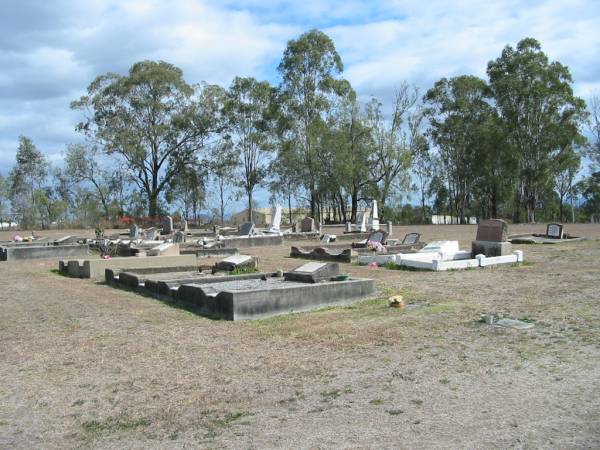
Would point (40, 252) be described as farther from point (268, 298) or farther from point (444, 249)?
point (268, 298)

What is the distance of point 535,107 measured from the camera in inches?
1612

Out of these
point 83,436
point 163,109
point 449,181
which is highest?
point 163,109

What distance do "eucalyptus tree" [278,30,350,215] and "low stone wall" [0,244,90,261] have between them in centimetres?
2474

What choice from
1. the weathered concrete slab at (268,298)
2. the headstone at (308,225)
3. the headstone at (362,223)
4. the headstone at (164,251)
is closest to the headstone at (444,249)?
the weathered concrete slab at (268,298)

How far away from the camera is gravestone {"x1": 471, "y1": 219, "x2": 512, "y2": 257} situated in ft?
46.6

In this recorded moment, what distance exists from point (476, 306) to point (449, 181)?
145ft

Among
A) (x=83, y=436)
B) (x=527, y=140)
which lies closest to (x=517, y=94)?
(x=527, y=140)

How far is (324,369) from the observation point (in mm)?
5258

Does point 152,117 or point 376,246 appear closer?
point 376,246

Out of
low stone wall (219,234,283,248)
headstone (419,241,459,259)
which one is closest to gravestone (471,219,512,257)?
headstone (419,241,459,259)

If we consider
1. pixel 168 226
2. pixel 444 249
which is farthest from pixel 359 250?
pixel 168 226

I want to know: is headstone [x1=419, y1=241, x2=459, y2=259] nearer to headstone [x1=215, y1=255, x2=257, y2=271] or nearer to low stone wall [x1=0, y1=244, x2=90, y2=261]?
headstone [x1=215, y1=255, x2=257, y2=271]

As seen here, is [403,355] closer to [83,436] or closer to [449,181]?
[83,436]

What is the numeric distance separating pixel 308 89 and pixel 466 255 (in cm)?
2895
